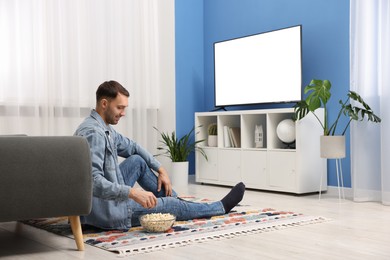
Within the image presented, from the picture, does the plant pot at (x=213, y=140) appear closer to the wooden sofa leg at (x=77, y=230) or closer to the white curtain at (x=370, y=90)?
the white curtain at (x=370, y=90)

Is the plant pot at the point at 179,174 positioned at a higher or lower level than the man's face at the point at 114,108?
lower

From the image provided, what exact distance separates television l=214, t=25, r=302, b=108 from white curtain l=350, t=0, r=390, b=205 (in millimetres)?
607

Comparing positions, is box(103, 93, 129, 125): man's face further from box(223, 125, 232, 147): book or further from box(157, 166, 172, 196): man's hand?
box(223, 125, 232, 147): book

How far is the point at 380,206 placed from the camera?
376cm

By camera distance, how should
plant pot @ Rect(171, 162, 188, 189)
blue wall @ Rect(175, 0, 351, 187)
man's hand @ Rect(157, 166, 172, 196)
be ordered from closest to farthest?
1. man's hand @ Rect(157, 166, 172, 196)
2. blue wall @ Rect(175, 0, 351, 187)
3. plant pot @ Rect(171, 162, 188, 189)

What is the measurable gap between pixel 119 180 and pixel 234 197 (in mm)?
741

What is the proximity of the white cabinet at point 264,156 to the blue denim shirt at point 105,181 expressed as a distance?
196cm

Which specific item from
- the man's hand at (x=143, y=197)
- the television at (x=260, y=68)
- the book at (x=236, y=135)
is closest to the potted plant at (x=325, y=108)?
the television at (x=260, y=68)

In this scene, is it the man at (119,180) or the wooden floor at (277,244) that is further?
the man at (119,180)

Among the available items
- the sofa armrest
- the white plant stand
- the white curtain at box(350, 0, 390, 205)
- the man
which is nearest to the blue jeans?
the man

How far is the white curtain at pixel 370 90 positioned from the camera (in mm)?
3867

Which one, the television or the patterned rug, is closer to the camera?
the patterned rug

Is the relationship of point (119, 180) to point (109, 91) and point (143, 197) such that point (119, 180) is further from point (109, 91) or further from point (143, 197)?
point (109, 91)

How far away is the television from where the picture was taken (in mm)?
4605
